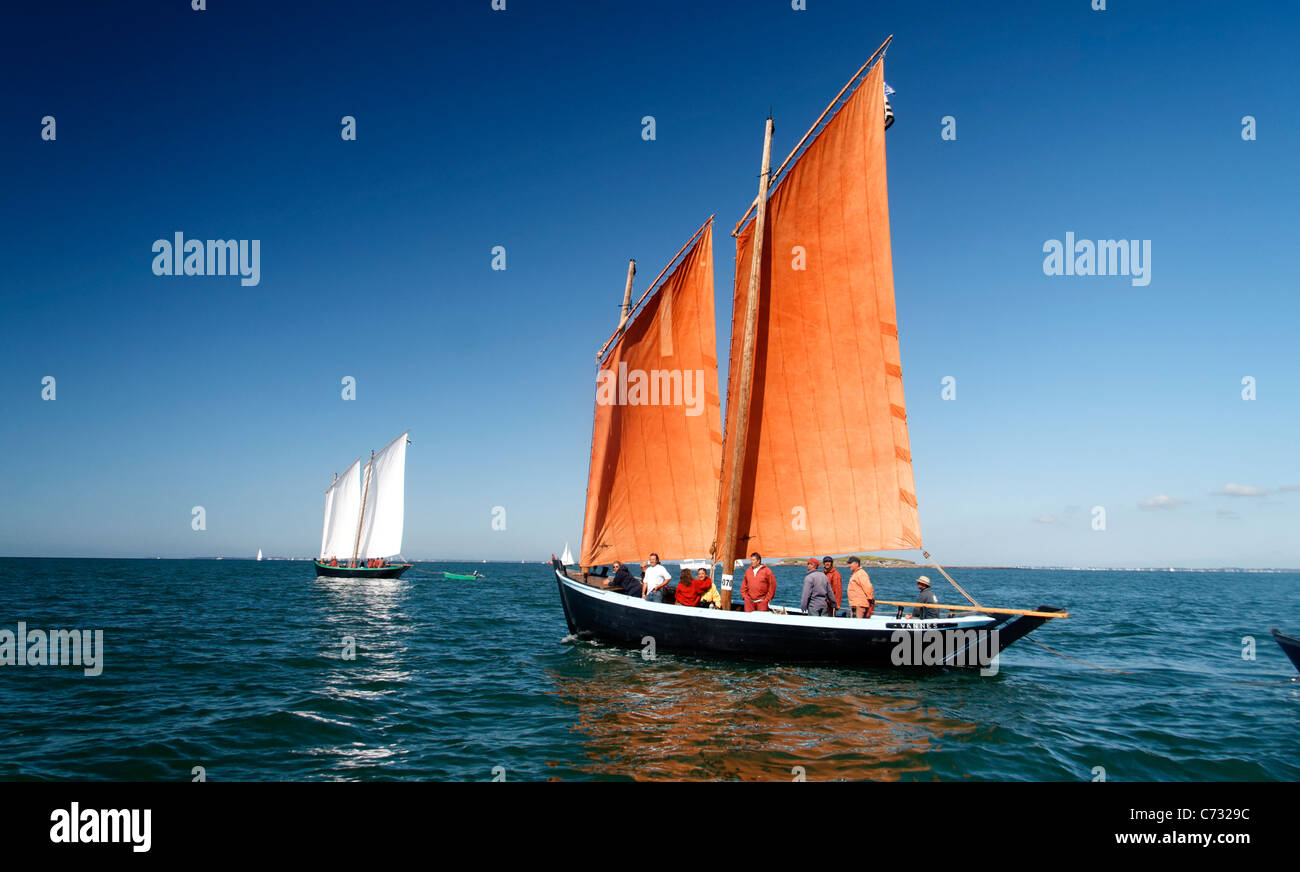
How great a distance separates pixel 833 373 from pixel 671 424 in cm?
625

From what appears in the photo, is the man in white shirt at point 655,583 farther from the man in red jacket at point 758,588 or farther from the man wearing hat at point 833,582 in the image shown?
the man wearing hat at point 833,582

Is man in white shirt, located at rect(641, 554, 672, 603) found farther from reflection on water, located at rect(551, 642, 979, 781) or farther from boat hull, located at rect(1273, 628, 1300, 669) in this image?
boat hull, located at rect(1273, 628, 1300, 669)

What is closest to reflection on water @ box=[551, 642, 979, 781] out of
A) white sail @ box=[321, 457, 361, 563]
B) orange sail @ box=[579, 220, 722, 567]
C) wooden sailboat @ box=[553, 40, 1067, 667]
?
wooden sailboat @ box=[553, 40, 1067, 667]

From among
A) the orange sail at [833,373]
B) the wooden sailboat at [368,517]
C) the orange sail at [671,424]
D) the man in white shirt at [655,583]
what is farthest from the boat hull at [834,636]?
the wooden sailboat at [368,517]

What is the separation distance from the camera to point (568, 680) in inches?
658

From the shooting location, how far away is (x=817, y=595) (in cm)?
1773

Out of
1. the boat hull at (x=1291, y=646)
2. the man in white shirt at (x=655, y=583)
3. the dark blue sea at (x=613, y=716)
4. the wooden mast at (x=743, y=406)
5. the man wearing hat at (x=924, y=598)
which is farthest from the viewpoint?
the man in white shirt at (x=655, y=583)

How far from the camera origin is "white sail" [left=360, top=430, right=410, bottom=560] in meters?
71.1

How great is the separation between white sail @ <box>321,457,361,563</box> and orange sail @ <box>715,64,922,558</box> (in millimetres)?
66604

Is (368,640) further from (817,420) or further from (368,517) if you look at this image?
(368,517)

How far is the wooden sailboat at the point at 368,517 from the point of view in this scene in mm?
71562

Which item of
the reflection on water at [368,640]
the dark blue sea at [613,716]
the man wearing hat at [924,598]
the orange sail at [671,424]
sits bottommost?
the reflection on water at [368,640]

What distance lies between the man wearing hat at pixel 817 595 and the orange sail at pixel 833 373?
1228 mm
